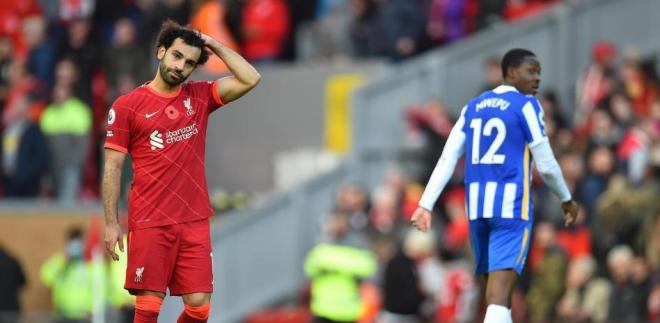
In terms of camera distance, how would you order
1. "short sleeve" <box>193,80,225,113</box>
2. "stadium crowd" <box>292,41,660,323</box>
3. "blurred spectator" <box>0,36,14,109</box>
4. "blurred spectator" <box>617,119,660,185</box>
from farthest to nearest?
"blurred spectator" <box>0,36,14,109</box> < "blurred spectator" <box>617,119,660,185</box> < "stadium crowd" <box>292,41,660,323</box> < "short sleeve" <box>193,80,225,113</box>

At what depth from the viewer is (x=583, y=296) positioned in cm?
1970

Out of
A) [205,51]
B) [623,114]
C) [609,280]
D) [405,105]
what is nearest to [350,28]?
[405,105]

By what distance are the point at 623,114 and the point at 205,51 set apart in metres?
9.91

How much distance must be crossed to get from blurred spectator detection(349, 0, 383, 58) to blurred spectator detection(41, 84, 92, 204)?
12.7 ft

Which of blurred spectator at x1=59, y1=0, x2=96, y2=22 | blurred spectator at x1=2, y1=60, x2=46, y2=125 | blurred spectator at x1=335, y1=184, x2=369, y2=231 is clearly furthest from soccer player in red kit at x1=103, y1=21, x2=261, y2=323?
blurred spectator at x1=59, y1=0, x2=96, y2=22

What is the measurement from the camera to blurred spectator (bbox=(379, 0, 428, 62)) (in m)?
24.6

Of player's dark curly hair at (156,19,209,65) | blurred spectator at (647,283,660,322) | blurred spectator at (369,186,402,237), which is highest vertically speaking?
player's dark curly hair at (156,19,209,65)

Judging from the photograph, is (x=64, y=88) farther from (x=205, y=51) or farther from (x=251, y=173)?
(x=205, y=51)

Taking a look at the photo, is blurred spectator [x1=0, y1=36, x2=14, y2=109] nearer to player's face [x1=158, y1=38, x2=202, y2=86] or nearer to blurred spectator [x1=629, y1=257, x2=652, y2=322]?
blurred spectator [x1=629, y1=257, x2=652, y2=322]

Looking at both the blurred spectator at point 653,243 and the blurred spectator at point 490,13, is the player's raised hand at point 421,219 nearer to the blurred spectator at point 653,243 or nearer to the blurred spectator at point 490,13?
the blurred spectator at point 653,243

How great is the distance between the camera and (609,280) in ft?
64.8

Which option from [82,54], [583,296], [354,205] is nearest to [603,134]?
[583,296]

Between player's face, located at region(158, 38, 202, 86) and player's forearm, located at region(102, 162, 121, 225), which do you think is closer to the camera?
player's forearm, located at region(102, 162, 121, 225)

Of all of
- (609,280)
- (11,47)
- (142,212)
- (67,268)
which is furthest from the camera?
(11,47)
